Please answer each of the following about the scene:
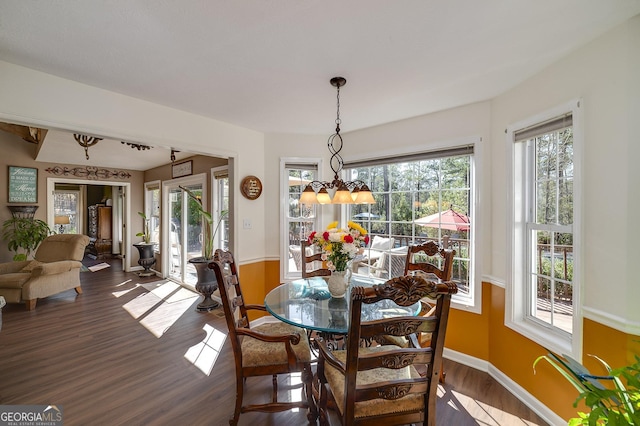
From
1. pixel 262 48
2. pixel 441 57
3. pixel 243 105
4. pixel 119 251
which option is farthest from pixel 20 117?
pixel 119 251

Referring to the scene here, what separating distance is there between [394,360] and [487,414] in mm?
1424

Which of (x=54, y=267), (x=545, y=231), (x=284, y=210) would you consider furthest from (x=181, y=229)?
(x=545, y=231)

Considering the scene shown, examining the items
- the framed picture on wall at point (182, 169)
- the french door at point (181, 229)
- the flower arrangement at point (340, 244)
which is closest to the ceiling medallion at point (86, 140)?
the french door at point (181, 229)

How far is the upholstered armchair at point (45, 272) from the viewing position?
3809 mm

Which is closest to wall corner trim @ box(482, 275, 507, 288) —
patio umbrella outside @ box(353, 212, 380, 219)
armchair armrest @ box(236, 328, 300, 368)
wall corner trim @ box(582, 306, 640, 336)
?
wall corner trim @ box(582, 306, 640, 336)

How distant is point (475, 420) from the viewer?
6.09 ft

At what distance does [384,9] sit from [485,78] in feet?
3.96

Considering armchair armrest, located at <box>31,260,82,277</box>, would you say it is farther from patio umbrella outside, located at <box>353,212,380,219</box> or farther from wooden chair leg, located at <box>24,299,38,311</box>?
patio umbrella outside, located at <box>353,212,380,219</box>

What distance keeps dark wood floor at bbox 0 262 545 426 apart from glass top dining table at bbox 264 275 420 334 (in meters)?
0.81

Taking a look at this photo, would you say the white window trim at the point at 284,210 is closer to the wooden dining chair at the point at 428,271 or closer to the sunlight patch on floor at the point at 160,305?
the wooden dining chair at the point at 428,271

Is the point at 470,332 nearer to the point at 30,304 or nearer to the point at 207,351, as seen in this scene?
the point at 207,351

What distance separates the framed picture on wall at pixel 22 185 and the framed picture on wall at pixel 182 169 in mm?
2490

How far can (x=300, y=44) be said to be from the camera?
1.59 metres

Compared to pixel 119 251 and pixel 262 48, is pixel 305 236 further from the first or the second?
pixel 119 251
